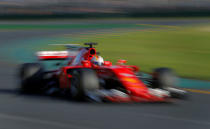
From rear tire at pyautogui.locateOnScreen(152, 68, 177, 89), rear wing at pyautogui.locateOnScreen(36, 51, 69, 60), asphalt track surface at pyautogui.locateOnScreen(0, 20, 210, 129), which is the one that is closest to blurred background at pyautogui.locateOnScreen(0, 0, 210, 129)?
asphalt track surface at pyautogui.locateOnScreen(0, 20, 210, 129)

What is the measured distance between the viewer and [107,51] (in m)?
15.0

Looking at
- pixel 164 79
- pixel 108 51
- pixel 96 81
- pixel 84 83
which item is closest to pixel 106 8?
pixel 108 51

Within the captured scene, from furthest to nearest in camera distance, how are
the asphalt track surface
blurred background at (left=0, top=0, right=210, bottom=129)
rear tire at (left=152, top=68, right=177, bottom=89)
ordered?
rear tire at (left=152, top=68, right=177, bottom=89) < blurred background at (left=0, top=0, right=210, bottom=129) < the asphalt track surface

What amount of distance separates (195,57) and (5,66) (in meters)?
6.41

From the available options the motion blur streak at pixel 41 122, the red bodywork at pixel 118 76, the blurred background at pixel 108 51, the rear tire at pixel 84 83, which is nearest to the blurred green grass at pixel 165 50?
the blurred background at pixel 108 51

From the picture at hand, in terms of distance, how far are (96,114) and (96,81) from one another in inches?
33.3

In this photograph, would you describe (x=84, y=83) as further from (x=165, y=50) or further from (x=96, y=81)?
(x=165, y=50)

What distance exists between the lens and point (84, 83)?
264 inches

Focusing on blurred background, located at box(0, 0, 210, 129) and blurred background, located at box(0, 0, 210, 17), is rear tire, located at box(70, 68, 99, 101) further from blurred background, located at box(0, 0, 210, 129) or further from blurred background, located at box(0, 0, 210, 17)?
blurred background, located at box(0, 0, 210, 17)

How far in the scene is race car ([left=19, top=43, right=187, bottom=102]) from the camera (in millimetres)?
6781

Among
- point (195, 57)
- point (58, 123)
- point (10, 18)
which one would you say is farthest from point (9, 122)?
point (10, 18)

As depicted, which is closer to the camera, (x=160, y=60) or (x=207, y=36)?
(x=160, y=60)

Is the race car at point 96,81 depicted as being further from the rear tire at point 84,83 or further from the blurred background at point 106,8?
the blurred background at point 106,8

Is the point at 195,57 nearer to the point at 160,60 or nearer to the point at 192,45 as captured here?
the point at 160,60
